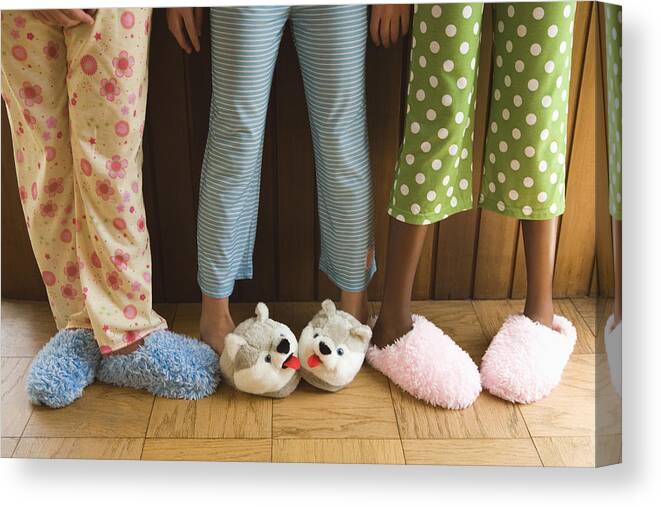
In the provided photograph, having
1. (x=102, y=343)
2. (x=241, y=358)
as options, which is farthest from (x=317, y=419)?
(x=102, y=343)

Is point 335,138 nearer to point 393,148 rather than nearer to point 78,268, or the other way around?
point 393,148

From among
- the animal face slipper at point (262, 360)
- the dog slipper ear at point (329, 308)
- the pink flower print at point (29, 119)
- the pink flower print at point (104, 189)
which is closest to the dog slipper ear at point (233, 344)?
the animal face slipper at point (262, 360)

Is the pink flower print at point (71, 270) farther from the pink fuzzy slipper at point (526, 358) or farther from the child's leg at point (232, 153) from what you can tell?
the pink fuzzy slipper at point (526, 358)

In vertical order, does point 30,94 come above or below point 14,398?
above

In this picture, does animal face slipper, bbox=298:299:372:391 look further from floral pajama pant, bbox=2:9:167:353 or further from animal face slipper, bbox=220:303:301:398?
floral pajama pant, bbox=2:9:167:353

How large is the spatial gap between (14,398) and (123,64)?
442 millimetres

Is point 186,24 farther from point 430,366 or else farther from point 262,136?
point 430,366

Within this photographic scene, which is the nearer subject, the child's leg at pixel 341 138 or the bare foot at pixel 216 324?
the child's leg at pixel 341 138

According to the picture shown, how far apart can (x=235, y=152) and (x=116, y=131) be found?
5.6 inches

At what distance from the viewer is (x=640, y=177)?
0.94 m

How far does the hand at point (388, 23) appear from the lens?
1.00 m

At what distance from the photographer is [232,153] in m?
1.07

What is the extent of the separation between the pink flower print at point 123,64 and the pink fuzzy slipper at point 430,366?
1.56 ft

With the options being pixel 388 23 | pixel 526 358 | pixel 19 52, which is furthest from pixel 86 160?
pixel 526 358
